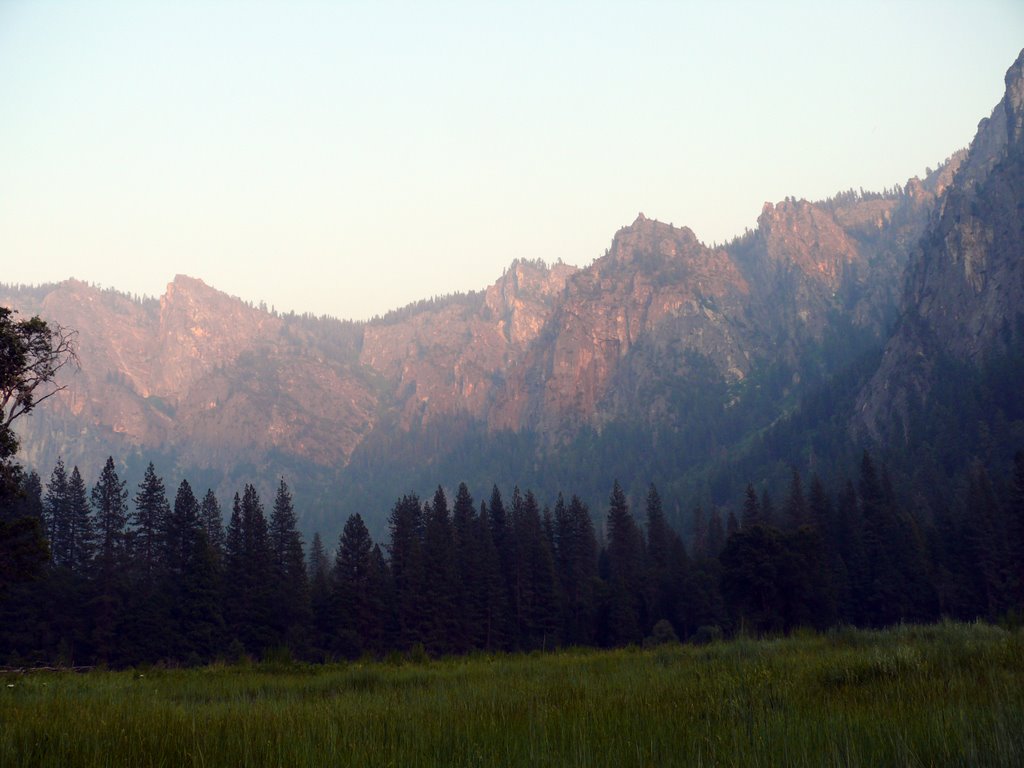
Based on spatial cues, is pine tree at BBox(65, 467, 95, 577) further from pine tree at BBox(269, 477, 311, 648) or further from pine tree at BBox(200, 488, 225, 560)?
pine tree at BBox(269, 477, 311, 648)

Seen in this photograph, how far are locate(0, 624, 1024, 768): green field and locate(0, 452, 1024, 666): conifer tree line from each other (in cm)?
5351

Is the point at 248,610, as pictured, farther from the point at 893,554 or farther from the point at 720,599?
the point at 893,554

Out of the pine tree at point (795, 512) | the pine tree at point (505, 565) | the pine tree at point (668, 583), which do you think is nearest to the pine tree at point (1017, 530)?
the pine tree at point (795, 512)

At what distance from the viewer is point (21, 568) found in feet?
100

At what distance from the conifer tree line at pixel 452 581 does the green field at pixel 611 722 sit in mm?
53514

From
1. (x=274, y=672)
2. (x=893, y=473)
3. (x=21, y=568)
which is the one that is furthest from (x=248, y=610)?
(x=893, y=473)

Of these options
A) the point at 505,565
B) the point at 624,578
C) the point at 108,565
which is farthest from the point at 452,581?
the point at 108,565

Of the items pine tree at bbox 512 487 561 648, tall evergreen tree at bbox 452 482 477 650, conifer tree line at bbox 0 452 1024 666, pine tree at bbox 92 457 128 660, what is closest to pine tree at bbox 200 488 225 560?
conifer tree line at bbox 0 452 1024 666

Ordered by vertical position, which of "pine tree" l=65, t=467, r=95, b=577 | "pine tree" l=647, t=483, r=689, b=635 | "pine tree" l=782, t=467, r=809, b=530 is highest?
"pine tree" l=65, t=467, r=95, b=577

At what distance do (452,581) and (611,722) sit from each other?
8045 centimetres

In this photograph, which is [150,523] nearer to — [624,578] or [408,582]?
[408,582]

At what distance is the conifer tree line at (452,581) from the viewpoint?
71625mm

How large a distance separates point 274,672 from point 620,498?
10002 cm

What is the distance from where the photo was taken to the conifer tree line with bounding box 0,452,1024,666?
235 feet
